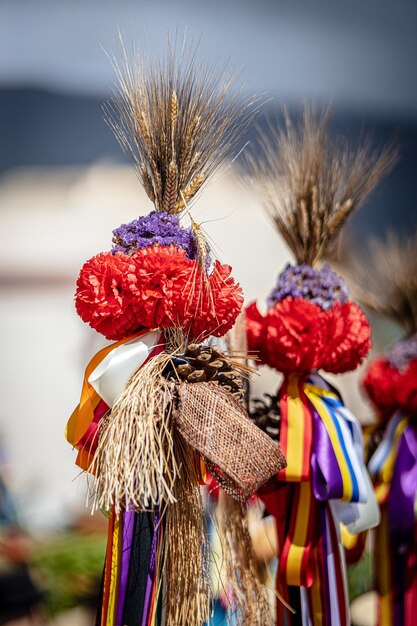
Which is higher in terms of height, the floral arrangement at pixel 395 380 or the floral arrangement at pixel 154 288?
the floral arrangement at pixel 154 288

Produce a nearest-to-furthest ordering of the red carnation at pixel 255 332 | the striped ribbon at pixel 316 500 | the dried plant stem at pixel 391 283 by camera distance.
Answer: the striped ribbon at pixel 316 500 < the red carnation at pixel 255 332 < the dried plant stem at pixel 391 283

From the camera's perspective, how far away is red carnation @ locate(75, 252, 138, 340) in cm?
126

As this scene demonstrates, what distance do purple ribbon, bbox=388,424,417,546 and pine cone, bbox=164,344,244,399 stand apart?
692 mm

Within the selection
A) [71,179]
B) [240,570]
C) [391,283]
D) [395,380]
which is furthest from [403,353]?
[71,179]

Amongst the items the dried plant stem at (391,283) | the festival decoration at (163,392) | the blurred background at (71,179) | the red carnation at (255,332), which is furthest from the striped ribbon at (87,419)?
the blurred background at (71,179)

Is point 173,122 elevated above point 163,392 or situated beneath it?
elevated above

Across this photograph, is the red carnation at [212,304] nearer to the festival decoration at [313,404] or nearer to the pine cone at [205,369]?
the pine cone at [205,369]

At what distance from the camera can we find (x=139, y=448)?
47.3 inches

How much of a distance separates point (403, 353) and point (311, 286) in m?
0.49

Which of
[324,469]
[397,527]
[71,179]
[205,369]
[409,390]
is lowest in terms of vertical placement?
[397,527]

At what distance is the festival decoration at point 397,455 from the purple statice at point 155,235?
2.86ft

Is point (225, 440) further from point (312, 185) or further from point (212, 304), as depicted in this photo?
point (312, 185)

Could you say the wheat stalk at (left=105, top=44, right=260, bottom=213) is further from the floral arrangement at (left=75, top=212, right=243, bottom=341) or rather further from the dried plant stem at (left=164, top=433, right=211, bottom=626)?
the dried plant stem at (left=164, top=433, right=211, bottom=626)

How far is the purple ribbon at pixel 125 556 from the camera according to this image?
49.8 inches
